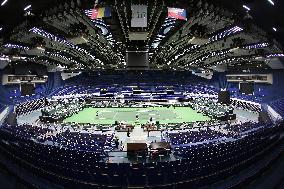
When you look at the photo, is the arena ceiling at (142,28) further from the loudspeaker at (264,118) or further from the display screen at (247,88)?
the display screen at (247,88)

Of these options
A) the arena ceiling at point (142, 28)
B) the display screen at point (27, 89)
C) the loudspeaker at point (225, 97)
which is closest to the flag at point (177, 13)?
the arena ceiling at point (142, 28)

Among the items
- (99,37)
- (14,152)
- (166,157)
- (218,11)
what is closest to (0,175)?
(14,152)

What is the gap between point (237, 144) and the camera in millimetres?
10266

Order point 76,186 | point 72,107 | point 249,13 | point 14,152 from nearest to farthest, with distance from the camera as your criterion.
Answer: point 76,186 < point 249,13 < point 14,152 < point 72,107

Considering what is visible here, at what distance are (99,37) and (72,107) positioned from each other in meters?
17.9

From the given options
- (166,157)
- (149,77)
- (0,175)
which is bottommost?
(0,175)

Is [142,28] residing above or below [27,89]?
above

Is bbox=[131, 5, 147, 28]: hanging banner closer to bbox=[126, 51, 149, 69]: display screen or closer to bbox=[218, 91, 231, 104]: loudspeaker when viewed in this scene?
bbox=[126, 51, 149, 69]: display screen

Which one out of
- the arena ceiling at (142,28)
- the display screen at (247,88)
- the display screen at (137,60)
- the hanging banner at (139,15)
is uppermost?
the arena ceiling at (142,28)

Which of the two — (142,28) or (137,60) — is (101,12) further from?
(137,60)

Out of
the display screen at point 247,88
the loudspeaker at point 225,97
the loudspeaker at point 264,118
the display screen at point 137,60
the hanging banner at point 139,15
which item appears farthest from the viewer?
the display screen at point 247,88

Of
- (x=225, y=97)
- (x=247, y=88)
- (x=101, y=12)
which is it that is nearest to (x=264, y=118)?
(x=225, y=97)

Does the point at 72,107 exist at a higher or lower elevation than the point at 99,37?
lower

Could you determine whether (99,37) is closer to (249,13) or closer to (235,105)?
(249,13)
